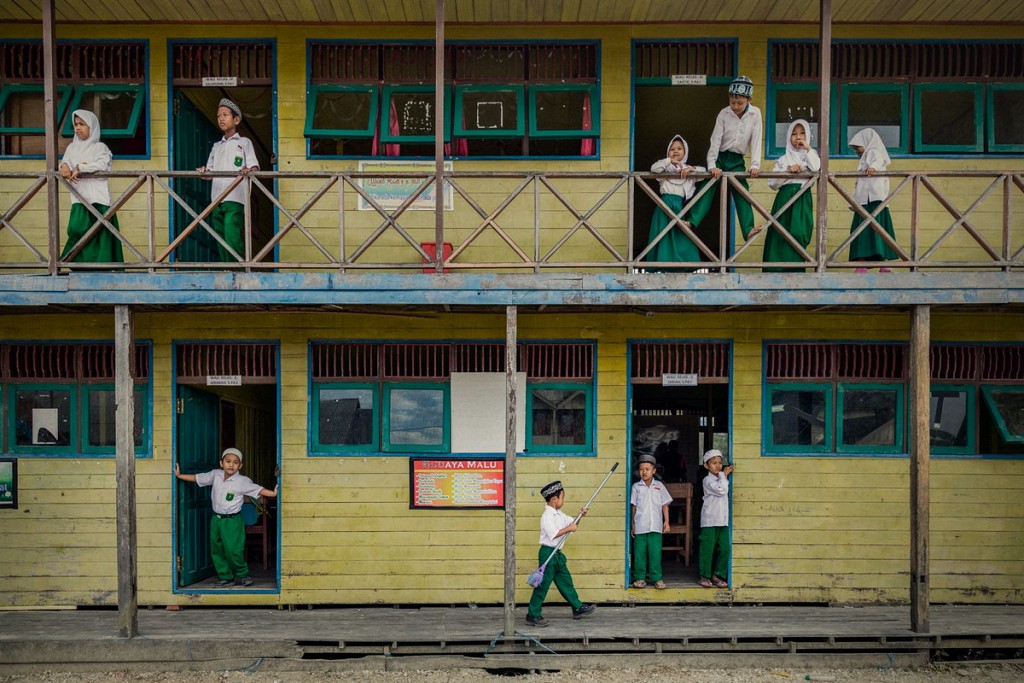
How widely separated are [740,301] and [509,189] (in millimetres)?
3068

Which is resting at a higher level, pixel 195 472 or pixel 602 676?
pixel 195 472

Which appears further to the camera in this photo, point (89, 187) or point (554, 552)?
point (89, 187)

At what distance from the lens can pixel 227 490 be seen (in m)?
8.81

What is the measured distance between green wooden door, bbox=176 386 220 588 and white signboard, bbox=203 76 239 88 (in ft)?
12.1

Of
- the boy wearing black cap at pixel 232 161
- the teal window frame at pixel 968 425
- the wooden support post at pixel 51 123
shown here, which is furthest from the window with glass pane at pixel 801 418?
the wooden support post at pixel 51 123

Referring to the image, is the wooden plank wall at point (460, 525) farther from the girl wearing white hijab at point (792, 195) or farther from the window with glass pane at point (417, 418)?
the girl wearing white hijab at point (792, 195)

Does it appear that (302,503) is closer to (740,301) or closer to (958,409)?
(740,301)

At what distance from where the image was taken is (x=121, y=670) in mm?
7547

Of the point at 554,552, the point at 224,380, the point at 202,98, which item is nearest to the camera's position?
the point at 554,552

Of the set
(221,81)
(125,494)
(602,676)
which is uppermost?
(221,81)

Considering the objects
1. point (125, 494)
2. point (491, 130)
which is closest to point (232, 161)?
point (491, 130)

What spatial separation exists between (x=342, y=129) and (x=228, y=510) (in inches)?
187

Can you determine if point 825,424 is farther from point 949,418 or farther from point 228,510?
point 228,510

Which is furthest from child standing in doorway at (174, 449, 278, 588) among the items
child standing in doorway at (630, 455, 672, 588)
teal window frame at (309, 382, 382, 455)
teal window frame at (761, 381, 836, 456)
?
teal window frame at (761, 381, 836, 456)
